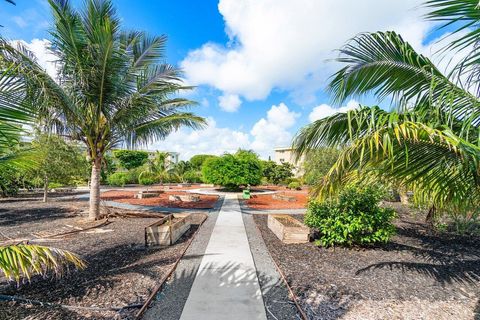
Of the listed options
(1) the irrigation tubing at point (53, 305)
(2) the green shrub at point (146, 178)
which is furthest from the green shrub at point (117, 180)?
(1) the irrigation tubing at point (53, 305)

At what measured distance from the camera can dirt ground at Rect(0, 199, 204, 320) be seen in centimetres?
301

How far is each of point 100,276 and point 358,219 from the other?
18.1 ft

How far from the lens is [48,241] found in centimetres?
595

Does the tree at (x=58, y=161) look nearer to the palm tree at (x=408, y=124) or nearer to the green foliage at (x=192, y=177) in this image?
the palm tree at (x=408, y=124)

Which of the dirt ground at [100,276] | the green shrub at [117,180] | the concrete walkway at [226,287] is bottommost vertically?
the concrete walkway at [226,287]

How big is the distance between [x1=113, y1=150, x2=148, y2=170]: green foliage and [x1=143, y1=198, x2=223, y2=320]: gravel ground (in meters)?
34.3

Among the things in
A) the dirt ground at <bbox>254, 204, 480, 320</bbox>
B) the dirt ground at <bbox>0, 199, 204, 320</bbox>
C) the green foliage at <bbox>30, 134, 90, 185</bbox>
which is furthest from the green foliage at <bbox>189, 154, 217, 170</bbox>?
the dirt ground at <bbox>254, 204, 480, 320</bbox>

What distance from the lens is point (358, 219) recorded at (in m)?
5.52

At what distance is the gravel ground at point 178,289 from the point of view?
9.99ft

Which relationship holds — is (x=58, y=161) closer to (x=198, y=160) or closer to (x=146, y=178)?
(x=146, y=178)

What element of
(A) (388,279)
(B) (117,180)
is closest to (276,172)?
(B) (117,180)

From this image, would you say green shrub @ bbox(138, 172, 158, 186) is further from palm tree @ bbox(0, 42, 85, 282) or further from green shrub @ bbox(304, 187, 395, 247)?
palm tree @ bbox(0, 42, 85, 282)

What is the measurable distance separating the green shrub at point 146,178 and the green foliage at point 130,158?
838 centimetres

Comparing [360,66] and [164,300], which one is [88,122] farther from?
[360,66]
